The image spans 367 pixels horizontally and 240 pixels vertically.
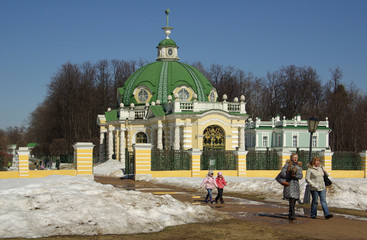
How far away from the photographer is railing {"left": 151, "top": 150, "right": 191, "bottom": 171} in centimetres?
2797

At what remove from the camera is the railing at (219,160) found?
29.4m

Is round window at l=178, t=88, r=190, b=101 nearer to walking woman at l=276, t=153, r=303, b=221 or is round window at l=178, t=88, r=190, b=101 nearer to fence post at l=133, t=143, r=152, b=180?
fence post at l=133, t=143, r=152, b=180

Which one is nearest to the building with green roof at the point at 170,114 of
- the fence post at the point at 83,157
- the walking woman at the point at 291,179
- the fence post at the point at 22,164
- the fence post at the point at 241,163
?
the fence post at the point at 241,163

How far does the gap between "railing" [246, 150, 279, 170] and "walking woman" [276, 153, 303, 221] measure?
17270 millimetres

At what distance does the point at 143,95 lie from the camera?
46.9 m

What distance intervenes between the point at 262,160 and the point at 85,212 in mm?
20252

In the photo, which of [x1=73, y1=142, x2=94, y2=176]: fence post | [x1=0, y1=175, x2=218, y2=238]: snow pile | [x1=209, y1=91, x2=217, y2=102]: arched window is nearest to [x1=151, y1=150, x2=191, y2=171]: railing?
[x1=73, y1=142, x2=94, y2=176]: fence post

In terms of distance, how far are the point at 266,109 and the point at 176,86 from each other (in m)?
32.5

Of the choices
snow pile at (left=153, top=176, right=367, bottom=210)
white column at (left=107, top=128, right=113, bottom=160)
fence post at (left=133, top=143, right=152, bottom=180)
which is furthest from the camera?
white column at (left=107, top=128, right=113, bottom=160)

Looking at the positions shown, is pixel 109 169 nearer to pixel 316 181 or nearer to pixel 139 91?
pixel 139 91

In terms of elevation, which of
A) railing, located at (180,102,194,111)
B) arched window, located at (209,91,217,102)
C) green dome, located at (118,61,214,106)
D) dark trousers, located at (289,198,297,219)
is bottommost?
dark trousers, located at (289,198,297,219)

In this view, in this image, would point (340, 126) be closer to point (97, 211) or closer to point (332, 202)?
point (332, 202)

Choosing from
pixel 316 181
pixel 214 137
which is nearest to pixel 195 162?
pixel 214 137

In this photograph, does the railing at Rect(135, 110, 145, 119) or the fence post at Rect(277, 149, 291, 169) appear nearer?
the fence post at Rect(277, 149, 291, 169)
